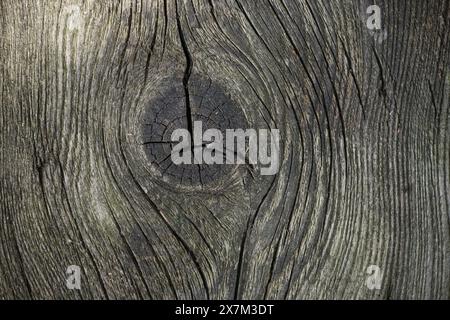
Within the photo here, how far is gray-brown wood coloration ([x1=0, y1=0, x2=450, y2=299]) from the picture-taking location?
203 cm

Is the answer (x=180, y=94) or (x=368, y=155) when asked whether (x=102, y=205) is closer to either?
(x=180, y=94)

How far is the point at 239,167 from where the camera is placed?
2.01 metres

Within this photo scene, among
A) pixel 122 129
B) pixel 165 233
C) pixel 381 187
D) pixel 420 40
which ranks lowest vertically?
pixel 165 233

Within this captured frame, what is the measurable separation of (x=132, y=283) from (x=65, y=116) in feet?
2.02

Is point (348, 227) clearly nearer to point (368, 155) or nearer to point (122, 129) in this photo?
point (368, 155)

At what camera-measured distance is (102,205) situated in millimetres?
2059

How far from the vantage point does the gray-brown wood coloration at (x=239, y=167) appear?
203 cm

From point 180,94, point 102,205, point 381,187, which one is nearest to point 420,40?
point 381,187

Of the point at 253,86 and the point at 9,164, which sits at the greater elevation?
the point at 253,86

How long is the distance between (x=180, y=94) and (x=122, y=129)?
0.23 meters
